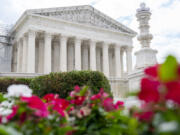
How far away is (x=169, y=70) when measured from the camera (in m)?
1.36

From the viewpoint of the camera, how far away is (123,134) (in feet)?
7.85

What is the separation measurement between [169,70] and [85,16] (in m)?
41.5

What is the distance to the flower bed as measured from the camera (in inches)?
53.6

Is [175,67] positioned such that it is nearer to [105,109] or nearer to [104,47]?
[105,109]

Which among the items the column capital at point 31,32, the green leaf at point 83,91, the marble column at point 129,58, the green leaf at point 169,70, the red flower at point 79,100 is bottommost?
the red flower at point 79,100

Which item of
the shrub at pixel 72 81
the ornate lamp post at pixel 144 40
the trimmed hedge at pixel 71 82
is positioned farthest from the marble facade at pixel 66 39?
the ornate lamp post at pixel 144 40

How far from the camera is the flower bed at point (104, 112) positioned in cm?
136

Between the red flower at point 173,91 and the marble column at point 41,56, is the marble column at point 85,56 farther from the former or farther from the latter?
the red flower at point 173,91

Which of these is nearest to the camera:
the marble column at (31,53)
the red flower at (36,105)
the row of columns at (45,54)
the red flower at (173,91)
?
the red flower at (173,91)

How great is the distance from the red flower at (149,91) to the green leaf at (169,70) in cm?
14

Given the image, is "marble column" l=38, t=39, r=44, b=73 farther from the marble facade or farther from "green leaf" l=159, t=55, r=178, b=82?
"green leaf" l=159, t=55, r=178, b=82

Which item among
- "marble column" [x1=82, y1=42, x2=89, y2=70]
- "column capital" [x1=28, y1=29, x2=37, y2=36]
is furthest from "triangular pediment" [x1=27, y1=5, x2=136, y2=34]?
"marble column" [x1=82, y1=42, x2=89, y2=70]

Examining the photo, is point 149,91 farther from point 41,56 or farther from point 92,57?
point 41,56

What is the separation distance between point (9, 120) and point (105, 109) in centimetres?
116
